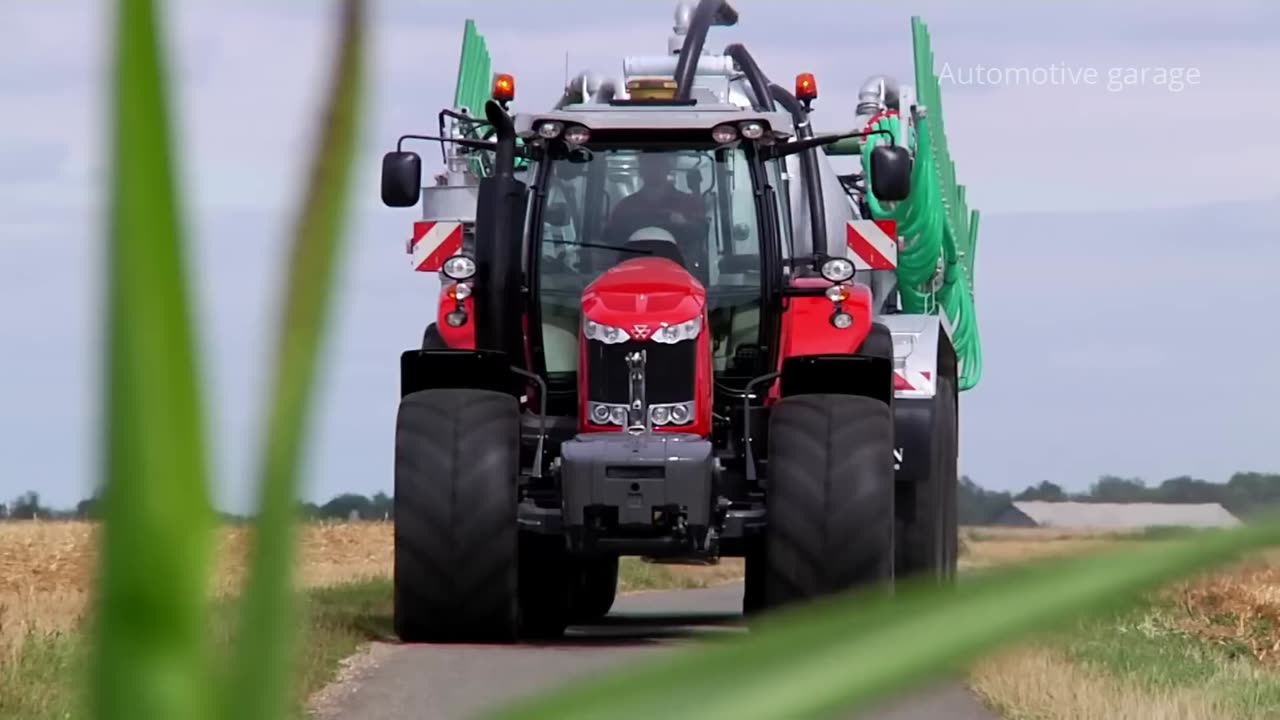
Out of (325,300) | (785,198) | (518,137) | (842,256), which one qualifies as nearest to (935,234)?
(842,256)

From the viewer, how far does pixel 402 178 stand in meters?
8.20

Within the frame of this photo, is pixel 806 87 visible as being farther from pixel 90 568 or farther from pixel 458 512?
pixel 90 568

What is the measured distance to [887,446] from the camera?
835 cm

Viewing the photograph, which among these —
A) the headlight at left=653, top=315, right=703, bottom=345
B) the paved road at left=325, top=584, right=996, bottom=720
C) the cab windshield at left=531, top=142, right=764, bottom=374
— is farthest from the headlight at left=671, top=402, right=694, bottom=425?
the paved road at left=325, top=584, right=996, bottom=720

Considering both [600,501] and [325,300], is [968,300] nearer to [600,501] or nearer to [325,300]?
[600,501]

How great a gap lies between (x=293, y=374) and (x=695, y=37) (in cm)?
1044

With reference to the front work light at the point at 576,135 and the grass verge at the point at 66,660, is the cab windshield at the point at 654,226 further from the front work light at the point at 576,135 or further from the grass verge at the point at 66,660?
the grass verge at the point at 66,660

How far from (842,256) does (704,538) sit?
239cm

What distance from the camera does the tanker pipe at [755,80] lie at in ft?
34.9

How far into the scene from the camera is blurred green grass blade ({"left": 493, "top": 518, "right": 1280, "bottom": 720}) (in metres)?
0.33

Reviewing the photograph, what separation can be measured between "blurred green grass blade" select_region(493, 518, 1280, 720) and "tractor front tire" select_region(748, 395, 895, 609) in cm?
784

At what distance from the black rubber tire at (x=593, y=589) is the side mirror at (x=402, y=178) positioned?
11.8ft

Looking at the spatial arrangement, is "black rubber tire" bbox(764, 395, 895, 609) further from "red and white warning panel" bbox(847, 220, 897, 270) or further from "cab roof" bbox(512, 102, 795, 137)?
"red and white warning panel" bbox(847, 220, 897, 270)

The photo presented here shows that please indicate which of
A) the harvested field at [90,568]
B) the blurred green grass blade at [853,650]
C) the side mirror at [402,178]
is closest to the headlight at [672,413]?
the side mirror at [402,178]
